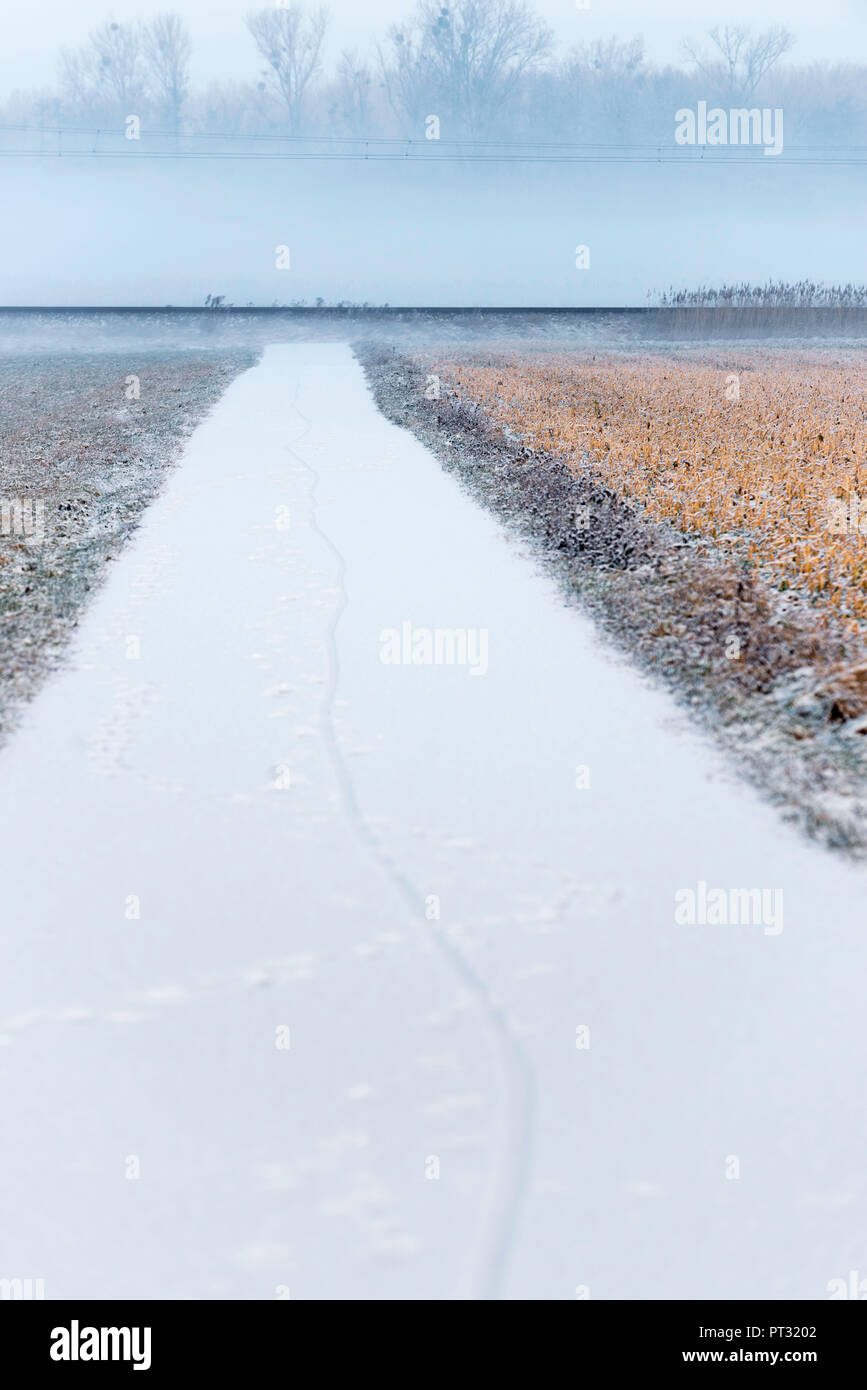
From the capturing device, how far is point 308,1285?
381 centimetres

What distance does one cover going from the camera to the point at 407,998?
5238 mm

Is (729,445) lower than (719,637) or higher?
higher

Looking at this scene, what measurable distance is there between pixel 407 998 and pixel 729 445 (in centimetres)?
1613

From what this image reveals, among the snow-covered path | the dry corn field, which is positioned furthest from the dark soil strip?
the dry corn field

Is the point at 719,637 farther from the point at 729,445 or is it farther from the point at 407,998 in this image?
the point at 729,445

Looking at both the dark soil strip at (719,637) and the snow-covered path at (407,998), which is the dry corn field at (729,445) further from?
the snow-covered path at (407,998)

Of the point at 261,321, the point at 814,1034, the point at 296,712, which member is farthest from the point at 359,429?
the point at 261,321

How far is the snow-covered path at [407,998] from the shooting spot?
13.1 ft

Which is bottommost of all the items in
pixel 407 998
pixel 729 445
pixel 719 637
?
pixel 407 998

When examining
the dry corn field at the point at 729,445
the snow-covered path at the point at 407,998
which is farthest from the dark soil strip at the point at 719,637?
the dry corn field at the point at 729,445

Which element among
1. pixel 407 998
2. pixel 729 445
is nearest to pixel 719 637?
pixel 407 998

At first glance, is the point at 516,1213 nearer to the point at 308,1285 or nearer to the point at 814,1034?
the point at 308,1285

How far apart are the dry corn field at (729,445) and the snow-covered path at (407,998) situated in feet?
12.4

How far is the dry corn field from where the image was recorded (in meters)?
12.1
